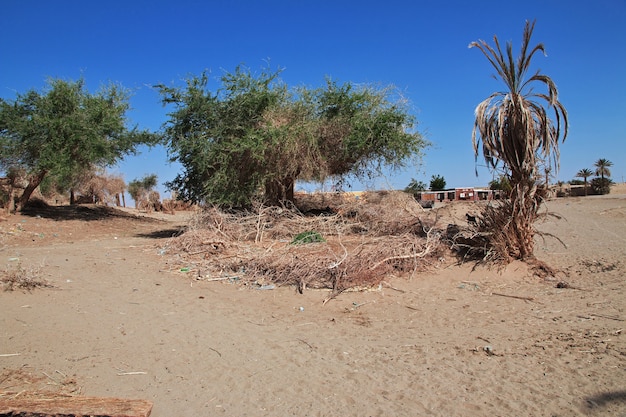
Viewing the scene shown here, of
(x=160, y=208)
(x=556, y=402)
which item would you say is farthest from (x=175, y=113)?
(x=160, y=208)

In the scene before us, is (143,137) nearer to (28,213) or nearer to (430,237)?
(28,213)

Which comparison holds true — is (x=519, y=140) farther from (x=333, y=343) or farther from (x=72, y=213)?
(x=72, y=213)

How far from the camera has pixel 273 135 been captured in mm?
12367

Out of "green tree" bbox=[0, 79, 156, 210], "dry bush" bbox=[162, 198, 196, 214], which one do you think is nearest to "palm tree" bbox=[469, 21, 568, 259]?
"green tree" bbox=[0, 79, 156, 210]

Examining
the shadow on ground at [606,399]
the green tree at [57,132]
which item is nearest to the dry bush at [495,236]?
the shadow on ground at [606,399]

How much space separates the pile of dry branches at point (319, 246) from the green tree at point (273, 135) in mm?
1357

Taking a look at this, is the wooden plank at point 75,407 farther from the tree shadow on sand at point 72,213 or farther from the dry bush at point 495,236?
the tree shadow on sand at point 72,213

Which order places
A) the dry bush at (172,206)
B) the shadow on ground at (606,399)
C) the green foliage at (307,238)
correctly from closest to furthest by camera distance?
the shadow on ground at (606,399) → the green foliage at (307,238) → the dry bush at (172,206)

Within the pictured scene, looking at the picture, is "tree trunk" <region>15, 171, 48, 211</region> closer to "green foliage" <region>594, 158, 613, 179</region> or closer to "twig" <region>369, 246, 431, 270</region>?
"twig" <region>369, 246, 431, 270</region>

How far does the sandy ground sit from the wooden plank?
10.6 inches

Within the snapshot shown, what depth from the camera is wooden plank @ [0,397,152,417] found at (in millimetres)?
3102

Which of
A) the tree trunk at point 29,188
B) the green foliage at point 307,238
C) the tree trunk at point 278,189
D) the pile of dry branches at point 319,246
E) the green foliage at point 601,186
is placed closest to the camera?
the pile of dry branches at point 319,246

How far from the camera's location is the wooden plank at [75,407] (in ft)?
10.2

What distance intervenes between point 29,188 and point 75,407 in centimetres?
1712
